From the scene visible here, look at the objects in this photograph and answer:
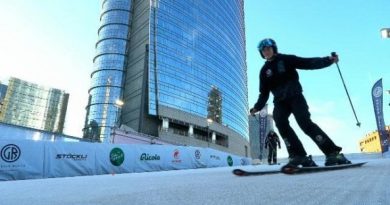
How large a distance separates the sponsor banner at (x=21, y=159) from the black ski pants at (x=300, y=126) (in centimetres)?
914

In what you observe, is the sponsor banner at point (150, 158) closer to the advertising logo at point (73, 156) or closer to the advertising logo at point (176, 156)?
the advertising logo at point (176, 156)

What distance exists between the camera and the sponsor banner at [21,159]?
9394 millimetres

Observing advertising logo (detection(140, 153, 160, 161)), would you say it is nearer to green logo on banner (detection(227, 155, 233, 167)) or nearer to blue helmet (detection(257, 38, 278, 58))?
green logo on banner (detection(227, 155, 233, 167))

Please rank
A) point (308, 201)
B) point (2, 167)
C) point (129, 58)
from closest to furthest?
point (308, 201), point (2, 167), point (129, 58)

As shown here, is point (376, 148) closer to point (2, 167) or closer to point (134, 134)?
point (134, 134)

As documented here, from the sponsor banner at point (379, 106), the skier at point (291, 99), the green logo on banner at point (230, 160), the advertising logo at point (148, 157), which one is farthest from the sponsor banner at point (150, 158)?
the sponsor banner at point (379, 106)

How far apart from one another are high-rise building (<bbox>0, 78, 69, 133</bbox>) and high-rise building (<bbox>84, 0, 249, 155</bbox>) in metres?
20.7

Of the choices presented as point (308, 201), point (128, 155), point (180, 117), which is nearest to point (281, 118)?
point (308, 201)

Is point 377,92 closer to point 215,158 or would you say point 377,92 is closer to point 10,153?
point 215,158

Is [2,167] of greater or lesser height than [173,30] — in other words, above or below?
below

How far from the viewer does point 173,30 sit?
66562 mm

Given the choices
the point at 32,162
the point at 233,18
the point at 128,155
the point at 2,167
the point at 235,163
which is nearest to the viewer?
the point at 2,167

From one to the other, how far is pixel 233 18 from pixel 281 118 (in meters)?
93.4

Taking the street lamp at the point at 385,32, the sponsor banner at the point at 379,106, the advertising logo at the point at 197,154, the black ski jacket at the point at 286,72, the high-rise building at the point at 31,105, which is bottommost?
the advertising logo at the point at 197,154
